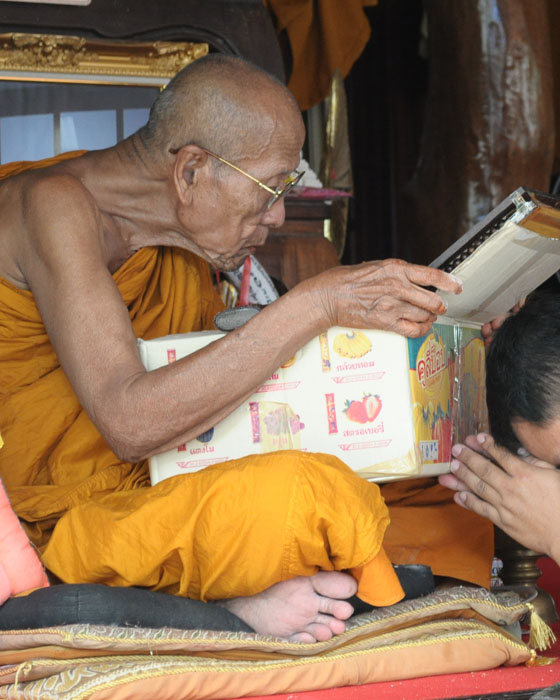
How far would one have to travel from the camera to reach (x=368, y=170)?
4.75 meters

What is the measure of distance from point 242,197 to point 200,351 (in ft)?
1.20

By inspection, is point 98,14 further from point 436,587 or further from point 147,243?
point 436,587

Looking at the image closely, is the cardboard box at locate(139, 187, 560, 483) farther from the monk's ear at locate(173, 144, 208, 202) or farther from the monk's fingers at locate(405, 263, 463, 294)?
the monk's ear at locate(173, 144, 208, 202)

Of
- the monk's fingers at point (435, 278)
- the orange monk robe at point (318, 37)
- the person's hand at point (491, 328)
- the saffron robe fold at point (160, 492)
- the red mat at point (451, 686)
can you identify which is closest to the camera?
the red mat at point (451, 686)

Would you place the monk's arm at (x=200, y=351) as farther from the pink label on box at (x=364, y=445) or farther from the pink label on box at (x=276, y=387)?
the pink label on box at (x=364, y=445)

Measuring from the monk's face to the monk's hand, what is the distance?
0.95 feet

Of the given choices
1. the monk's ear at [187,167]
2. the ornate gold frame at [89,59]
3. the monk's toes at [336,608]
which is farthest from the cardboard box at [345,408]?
the ornate gold frame at [89,59]

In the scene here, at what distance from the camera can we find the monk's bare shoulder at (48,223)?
1734 mm

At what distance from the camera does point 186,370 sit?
5.31 ft

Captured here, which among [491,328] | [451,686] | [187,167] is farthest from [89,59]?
[451,686]

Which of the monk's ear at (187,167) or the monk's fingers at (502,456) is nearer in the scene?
the monk's fingers at (502,456)

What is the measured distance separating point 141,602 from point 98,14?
2.06m

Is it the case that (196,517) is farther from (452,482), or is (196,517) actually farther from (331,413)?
(452,482)

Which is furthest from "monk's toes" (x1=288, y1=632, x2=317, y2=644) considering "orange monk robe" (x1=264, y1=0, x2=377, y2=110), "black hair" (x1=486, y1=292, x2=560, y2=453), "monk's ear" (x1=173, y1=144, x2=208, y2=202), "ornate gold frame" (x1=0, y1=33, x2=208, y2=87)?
"orange monk robe" (x1=264, y1=0, x2=377, y2=110)
